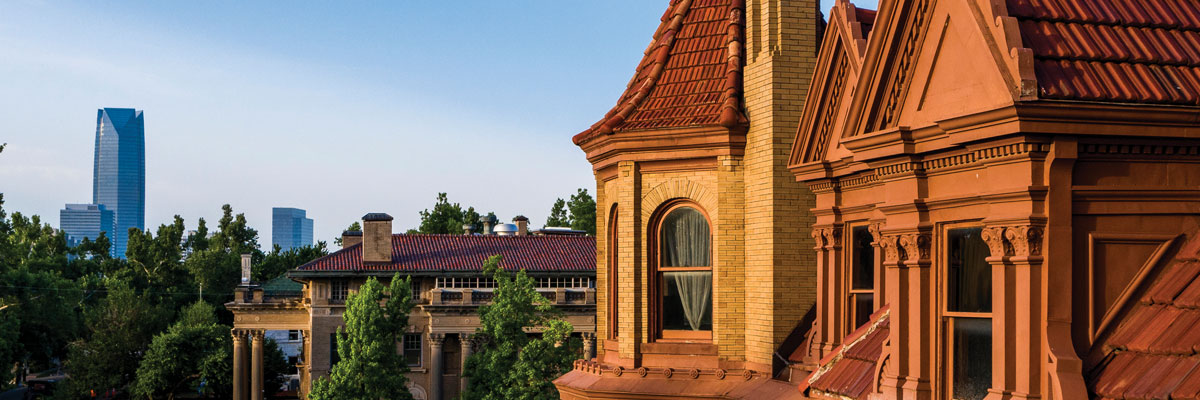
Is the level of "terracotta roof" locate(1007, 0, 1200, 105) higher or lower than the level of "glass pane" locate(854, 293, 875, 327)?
higher

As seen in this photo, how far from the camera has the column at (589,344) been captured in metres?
64.9

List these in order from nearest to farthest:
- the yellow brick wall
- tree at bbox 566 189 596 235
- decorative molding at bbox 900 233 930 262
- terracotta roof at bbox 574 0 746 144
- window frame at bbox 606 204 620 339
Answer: decorative molding at bbox 900 233 930 262, the yellow brick wall, terracotta roof at bbox 574 0 746 144, window frame at bbox 606 204 620 339, tree at bbox 566 189 596 235

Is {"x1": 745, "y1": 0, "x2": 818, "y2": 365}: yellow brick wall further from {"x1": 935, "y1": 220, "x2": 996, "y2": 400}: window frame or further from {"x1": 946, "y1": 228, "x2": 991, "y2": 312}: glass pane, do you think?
{"x1": 946, "y1": 228, "x2": 991, "y2": 312}: glass pane

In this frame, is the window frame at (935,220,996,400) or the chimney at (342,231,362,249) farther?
the chimney at (342,231,362,249)

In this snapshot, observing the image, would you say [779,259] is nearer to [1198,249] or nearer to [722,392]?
[722,392]

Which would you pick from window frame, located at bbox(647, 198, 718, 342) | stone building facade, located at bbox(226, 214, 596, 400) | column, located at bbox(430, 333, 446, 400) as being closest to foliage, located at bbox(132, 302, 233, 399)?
stone building facade, located at bbox(226, 214, 596, 400)

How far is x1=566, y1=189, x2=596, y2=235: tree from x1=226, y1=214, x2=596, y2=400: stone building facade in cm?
2588

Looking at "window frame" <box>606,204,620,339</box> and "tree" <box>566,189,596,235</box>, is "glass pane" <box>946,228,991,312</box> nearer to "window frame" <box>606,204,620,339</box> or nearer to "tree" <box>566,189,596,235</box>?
"window frame" <box>606,204,620,339</box>

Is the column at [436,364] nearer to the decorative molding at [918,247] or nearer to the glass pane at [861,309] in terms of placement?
the glass pane at [861,309]

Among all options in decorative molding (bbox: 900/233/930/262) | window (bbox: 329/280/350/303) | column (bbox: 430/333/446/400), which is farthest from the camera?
window (bbox: 329/280/350/303)

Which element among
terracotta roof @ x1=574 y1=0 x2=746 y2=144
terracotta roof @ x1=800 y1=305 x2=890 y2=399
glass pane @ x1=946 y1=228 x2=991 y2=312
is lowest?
terracotta roof @ x1=800 y1=305 x2=890 y2=399

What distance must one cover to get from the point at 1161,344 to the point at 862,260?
651 cm

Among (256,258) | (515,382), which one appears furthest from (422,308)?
(256,258)

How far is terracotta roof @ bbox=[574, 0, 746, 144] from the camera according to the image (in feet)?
59.5
